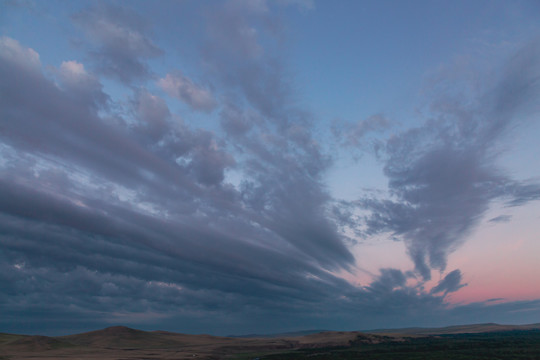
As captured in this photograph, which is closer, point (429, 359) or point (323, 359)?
point (429, 359)

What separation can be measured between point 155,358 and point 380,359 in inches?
2903

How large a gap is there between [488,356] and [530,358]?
41.1ft

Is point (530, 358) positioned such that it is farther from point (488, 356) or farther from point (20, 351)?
point (20, 351)

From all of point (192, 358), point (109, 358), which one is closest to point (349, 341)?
point (192, 358)

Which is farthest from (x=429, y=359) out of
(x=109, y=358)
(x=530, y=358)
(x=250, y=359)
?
(x=109, y=358)

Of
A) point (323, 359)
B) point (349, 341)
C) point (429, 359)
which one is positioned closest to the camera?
point (429, 359)

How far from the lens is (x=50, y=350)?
147m

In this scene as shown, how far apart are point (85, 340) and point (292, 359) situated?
143m

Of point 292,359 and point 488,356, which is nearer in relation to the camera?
point 488,356

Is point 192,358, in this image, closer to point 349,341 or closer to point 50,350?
point 50,350

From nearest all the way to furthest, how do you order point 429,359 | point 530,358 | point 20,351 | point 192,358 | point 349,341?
Answer: point 530,358, point 429,359, point 192,358, point 20,351, point 349,341

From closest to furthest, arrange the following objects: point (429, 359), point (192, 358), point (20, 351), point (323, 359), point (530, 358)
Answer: point (530, 358)
point (429, 359)
point (323, 359)
point (192, 358)
point (20, 351)

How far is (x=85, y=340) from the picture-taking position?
200 metres

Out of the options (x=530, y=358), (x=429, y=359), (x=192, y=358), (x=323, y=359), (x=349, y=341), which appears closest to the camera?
(x=530, y=358)
